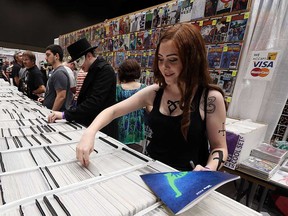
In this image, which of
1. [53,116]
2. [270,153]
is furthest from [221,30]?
[53,116]

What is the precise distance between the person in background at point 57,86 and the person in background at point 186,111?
4.76 feet

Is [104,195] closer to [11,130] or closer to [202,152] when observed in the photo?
[202,152]

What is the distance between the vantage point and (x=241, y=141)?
160 centimetres

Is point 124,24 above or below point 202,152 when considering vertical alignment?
above

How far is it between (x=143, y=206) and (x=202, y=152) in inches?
24.4

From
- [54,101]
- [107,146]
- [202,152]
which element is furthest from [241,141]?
[54,101]

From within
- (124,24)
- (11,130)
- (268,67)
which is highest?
(124,24)

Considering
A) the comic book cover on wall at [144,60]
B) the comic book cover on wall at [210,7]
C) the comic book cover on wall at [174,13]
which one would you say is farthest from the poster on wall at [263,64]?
the comic book cover on wall at [144,60]

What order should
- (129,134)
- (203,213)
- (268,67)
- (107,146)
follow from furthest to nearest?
1. (129,134)
2. (268,67)
3. (107,146)
4. (203,213)

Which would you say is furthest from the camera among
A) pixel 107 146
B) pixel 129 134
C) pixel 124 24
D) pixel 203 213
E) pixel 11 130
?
pixel 124 24

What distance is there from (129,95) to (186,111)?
5.62 ft

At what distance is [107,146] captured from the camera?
36.2 inches

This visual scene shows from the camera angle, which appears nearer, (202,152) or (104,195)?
(104,195)

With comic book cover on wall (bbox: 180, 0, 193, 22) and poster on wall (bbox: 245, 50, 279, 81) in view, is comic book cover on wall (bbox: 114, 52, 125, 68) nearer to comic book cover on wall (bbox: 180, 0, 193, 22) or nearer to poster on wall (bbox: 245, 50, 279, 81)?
comic book cover on wall (bbox: 180, 0, 193, 22)
